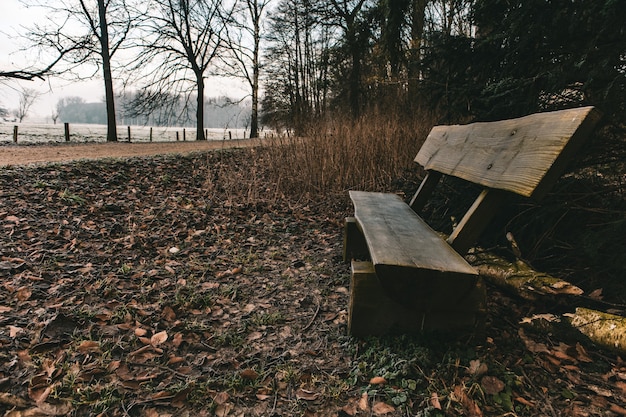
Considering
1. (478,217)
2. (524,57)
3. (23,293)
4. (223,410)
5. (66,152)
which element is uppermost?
(524,57)

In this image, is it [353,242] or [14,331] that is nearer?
[14,331]

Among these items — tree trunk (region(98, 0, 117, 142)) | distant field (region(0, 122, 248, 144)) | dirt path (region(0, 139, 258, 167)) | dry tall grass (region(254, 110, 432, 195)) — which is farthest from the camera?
distant field (region(0, 122, 248, 144))

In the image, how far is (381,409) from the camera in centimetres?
146

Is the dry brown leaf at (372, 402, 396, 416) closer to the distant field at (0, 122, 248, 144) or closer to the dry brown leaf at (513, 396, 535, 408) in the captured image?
the dry brown leaf at (513, 396, 535, 408)

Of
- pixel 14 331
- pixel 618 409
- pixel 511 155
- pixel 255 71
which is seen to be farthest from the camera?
pixel 255 71

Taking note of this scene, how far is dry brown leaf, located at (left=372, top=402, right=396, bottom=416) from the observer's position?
1.45m

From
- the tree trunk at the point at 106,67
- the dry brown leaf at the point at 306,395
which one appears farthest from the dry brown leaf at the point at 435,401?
the tree trunk at the point at 106,67

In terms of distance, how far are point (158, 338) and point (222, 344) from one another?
1.13 feet

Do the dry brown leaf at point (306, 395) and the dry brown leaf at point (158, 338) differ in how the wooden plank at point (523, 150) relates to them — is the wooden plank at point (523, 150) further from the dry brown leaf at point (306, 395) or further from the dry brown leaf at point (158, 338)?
the dry brown leaf at point (158, 338)

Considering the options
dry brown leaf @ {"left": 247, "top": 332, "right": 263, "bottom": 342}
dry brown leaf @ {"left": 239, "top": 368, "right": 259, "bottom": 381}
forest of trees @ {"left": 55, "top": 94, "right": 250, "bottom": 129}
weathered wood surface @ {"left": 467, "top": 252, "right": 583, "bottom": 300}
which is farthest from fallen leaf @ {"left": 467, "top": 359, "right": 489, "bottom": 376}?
forest of trees @ {"left": 55, "top": 94, "right": 250, "bottom": 129}

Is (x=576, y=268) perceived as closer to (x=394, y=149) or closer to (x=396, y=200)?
(x=396, y=200)

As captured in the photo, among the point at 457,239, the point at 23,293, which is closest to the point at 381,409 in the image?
the point at 457,239

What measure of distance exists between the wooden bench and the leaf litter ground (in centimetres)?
14

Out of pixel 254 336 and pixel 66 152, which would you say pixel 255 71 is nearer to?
pixel 66 152
